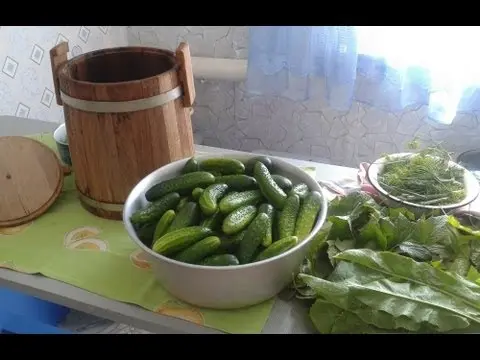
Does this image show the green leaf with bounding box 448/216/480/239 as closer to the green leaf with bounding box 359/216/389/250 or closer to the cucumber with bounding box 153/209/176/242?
the green leaf with bounding box 359/216/389/250

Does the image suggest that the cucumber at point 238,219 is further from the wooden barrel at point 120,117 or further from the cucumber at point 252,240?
the wooden barrel at point 120,117

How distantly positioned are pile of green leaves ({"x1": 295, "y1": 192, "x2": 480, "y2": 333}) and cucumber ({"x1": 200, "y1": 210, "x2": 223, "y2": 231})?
0.40 ft

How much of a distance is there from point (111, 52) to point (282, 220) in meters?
0.43

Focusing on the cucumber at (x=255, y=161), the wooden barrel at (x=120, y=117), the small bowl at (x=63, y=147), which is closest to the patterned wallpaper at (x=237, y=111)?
the small bowl at (x=63, y=147)

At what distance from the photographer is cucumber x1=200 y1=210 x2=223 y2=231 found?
0.65 meters

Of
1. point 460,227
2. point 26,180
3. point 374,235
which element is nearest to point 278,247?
point 374,235

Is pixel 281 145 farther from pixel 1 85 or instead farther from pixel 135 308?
pixel 135 308

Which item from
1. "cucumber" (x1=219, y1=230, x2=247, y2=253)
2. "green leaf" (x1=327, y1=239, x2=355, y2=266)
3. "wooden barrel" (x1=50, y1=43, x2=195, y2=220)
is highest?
"wooden barrel" (x1=50, y1=43, x2=195, y2=220)

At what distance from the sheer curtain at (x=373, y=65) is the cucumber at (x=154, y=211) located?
2.83 feet

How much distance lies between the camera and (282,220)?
65 cm

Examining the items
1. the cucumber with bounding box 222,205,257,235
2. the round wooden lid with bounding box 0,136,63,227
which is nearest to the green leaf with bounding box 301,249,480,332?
the cucumber with bounding box 222,205,257,235

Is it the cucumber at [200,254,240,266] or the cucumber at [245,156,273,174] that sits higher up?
the cucumber at [245,156,273,174]

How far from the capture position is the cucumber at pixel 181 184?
70cm
